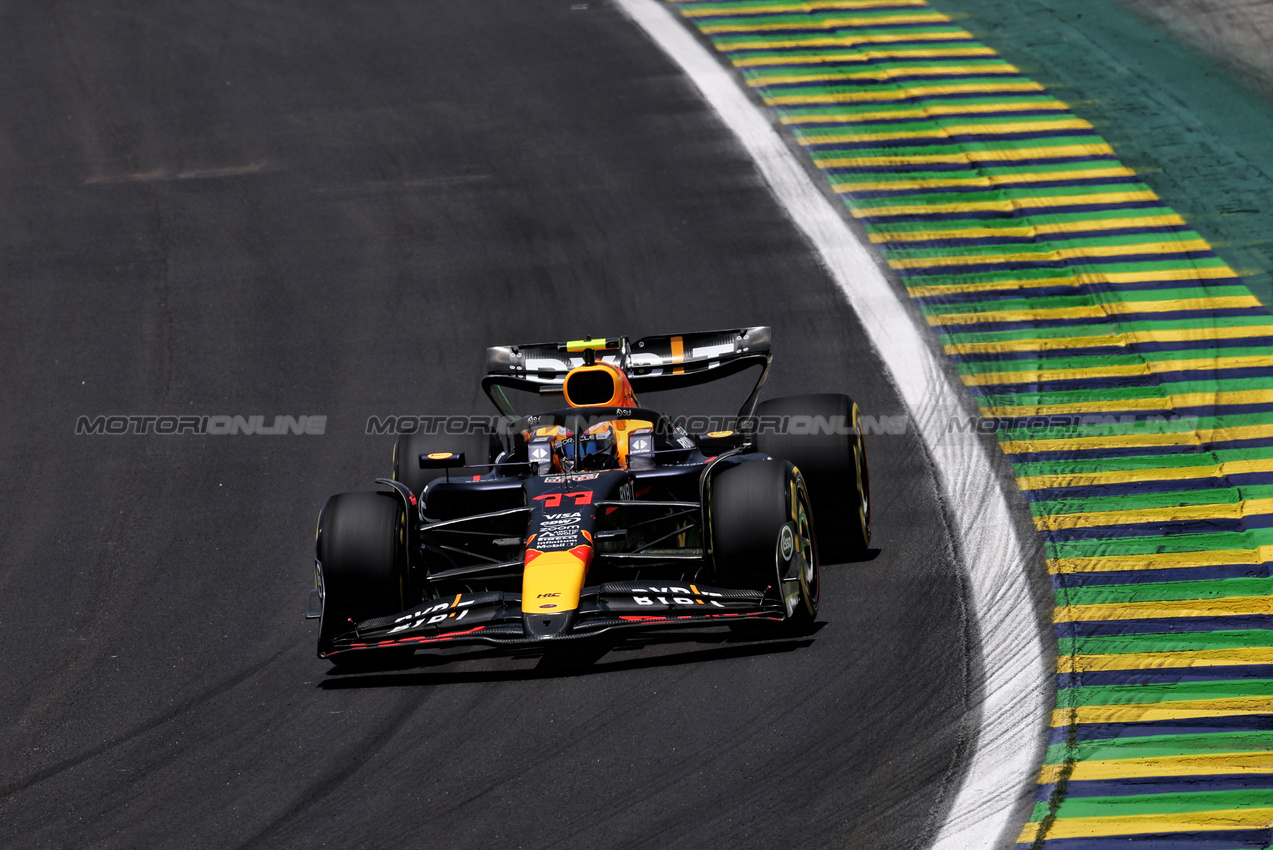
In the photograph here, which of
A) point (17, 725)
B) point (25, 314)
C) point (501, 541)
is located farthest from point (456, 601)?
point (25, 314)

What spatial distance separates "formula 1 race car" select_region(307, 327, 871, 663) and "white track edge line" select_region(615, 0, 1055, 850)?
3.03ft

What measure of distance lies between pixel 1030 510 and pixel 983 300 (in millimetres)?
3927

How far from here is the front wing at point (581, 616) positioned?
8414mm

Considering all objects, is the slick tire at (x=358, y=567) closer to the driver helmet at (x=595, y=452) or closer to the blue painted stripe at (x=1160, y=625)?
the driver helmet at (x=595, y=452)

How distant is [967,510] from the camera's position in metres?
11.0

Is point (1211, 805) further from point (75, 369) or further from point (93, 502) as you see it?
point (75, 369)

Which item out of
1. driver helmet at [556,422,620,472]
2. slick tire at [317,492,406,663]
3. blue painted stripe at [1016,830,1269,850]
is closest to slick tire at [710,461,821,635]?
driver helmet at [556,422,620,472]

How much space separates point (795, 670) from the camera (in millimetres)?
8930

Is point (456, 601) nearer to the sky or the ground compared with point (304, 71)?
nearer to the ground

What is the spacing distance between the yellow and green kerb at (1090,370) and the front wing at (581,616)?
6.37 feet

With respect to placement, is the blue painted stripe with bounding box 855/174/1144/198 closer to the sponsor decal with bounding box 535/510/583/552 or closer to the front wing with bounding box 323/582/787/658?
the sponsor decal with bounding box 535/510/583/552

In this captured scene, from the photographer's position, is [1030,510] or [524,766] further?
[1030,510]

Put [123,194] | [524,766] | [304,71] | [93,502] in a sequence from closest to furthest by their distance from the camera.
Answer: [524,766], [93,502], [123,194], [304,71]

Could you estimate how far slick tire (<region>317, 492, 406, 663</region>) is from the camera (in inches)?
358
